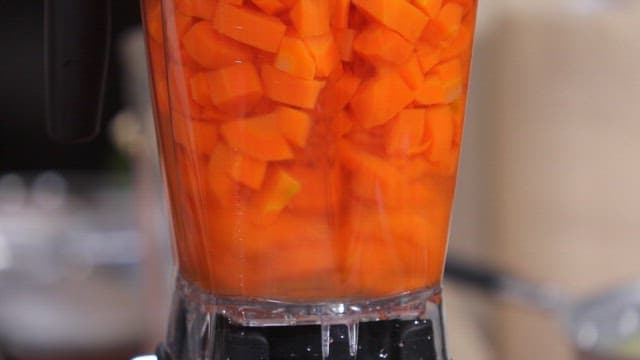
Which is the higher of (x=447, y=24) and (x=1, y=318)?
(x=447, y=24)

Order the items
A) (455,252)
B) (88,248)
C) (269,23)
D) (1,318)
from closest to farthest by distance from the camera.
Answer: (269,23), (1,318), (455,252), (88,248)

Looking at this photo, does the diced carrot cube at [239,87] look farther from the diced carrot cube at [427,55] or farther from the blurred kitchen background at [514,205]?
the blurred kitchen background at [514,205]

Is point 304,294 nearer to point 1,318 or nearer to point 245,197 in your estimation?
point 245,197

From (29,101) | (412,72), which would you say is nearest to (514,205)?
(29,101)

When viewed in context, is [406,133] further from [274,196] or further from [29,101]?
[29,101]

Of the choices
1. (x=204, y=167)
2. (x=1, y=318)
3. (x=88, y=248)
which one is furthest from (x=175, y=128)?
(x=88, y=248)

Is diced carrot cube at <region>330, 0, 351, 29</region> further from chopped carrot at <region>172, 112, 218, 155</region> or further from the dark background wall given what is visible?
the dark background wall

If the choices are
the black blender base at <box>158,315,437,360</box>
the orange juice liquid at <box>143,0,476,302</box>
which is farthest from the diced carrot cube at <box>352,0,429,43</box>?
the black blender base at <box>158,315,437,360</box>
